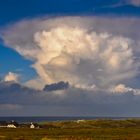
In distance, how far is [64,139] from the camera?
114312mm

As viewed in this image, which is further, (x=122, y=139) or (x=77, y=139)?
(x=122, y=139)

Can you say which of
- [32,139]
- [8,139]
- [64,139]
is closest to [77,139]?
[64,139]

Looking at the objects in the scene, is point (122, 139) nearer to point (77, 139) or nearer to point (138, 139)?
point (138, 139)

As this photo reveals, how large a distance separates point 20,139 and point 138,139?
36.2m

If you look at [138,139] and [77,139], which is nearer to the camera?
[77,139]

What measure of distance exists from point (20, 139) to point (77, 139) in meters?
18.8

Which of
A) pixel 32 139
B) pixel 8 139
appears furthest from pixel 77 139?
pixel 8 139

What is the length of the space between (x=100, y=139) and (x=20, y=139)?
80.8ft

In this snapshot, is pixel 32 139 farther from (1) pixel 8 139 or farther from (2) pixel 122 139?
(2) pixel 122 139

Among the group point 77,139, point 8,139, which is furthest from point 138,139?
point 8,139

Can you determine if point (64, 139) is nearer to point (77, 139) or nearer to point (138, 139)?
point (77, 139)

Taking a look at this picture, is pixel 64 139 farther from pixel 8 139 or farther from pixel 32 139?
pixel 8 139

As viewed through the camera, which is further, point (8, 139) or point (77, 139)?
point (8, 139)

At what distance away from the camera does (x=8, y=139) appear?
11831 cm
